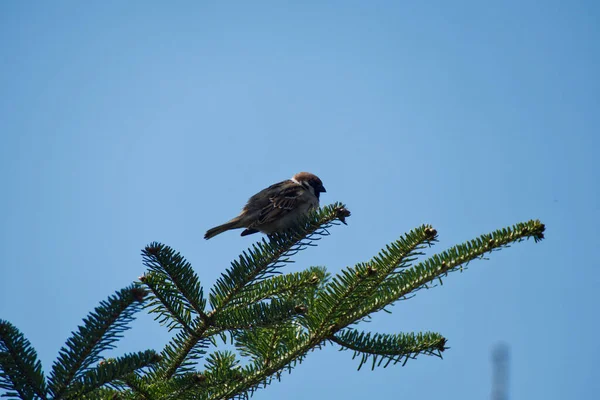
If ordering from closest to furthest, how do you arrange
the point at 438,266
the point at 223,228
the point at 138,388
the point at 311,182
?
the point at 138,388 → the point at 438,266 → the point at 223,228 → the point at 311,182

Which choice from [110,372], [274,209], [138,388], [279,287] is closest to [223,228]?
[274,209]

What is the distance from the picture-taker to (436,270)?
2.66 metres

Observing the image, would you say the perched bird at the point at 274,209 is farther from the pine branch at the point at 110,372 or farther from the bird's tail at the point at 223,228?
the pine branch at the point at 110,372

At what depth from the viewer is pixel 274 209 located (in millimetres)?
4910

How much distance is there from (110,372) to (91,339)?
153 millimetres

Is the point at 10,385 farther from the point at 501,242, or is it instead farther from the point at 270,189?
the point at 270,189

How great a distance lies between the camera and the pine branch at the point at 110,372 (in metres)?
2.10

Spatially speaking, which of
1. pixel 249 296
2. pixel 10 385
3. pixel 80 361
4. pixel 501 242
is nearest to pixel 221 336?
pixel 249 296

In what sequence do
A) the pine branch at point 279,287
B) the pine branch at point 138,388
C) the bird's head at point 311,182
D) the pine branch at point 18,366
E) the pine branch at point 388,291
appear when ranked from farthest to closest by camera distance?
the bird's head at point 311,182 → the pine branch at point 279,287 → the pine branch at point 388,291 → the pine branch at point 138,388 → the pine branch at point 18,366

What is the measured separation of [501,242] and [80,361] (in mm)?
1846

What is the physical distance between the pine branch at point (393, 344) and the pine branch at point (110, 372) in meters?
0.84

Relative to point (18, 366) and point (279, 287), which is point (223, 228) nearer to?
point (279, 287)

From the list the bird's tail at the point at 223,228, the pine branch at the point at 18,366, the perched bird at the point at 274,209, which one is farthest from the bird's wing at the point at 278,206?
the pine branch at the point at 18,366

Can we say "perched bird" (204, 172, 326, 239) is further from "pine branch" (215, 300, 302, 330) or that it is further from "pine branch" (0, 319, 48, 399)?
"pine branch" (0, 319, 48, 399)
